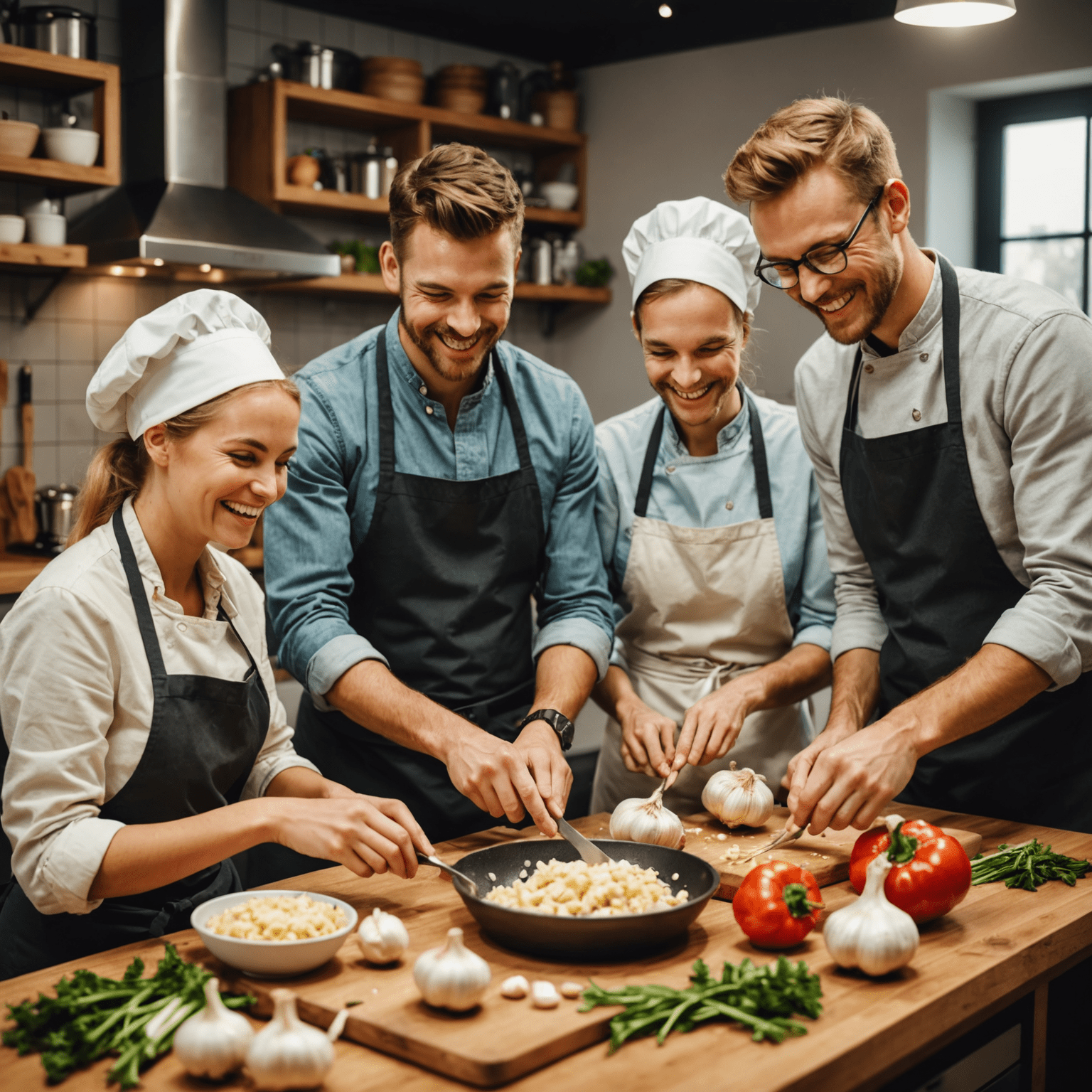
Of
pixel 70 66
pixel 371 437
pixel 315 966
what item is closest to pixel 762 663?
pixel 371 437

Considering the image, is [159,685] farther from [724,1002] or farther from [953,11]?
[953,11]

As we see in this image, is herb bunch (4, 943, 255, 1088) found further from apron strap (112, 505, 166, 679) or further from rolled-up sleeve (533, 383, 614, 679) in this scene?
rolled-up sleeve (533, 383, 614, 679)

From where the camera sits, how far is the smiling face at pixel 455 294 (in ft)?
6.50

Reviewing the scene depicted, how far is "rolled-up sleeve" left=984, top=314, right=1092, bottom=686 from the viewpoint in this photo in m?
1.77

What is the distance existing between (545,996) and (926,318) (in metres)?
1.26

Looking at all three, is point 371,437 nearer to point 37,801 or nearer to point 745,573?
point 745,573

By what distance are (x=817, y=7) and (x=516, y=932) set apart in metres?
4.56

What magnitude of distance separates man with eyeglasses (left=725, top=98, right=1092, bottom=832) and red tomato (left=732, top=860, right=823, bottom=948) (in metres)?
0.25

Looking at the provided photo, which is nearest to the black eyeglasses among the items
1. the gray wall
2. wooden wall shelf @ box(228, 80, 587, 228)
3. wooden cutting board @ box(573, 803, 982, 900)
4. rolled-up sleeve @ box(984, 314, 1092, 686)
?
rolled-up sleeve @ box(984, 314, 1092, 686)

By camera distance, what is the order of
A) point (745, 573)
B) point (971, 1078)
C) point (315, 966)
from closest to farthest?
point (315, 966) < point (971, 1078) < point (745, 573)

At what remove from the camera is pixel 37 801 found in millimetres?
1427

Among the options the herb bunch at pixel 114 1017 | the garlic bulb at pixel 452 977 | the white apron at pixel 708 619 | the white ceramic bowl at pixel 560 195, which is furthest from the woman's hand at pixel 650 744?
the white ceramic bowl at pixel 560 195

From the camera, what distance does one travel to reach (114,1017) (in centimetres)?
121

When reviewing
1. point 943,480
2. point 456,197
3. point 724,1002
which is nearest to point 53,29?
point 456,197
